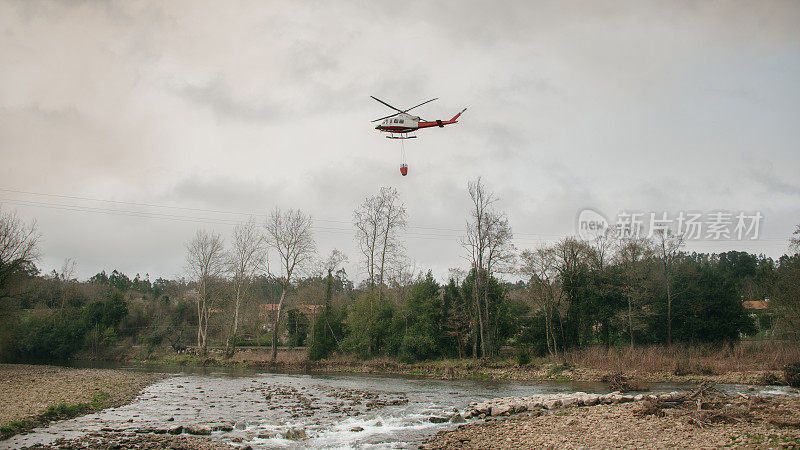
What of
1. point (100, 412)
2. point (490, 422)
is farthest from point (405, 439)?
point (100, 412)

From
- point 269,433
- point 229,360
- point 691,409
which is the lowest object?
point 229,360

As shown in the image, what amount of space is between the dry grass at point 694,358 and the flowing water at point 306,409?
615cm

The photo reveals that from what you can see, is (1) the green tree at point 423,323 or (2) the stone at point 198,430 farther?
(1) the green tree at point 423,323

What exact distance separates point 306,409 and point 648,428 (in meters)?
15.4

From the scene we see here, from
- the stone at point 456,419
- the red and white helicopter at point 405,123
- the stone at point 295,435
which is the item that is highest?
the red and white helicopter at point 405,123

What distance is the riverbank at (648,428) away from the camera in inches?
508

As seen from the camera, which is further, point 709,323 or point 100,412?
point 709,323

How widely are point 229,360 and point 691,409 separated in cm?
5097

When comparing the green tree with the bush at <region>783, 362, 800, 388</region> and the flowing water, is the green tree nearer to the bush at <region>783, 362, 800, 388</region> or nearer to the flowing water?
the flowing water

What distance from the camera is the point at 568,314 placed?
47.0m

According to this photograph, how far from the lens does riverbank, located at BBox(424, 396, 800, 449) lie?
1291 centimetres

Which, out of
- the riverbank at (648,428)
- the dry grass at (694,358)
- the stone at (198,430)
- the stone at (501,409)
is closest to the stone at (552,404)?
the stone at (501,409)

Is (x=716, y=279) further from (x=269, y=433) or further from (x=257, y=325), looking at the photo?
(x=257, y=325)

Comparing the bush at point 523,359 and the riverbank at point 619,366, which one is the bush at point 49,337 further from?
the bush at point 523,359
